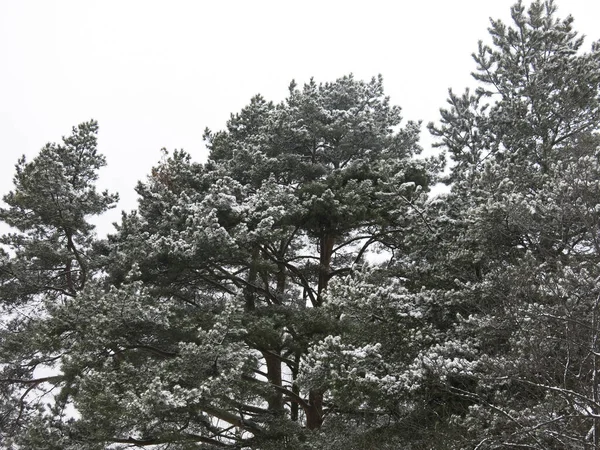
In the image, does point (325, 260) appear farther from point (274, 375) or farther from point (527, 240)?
point (527, 240)

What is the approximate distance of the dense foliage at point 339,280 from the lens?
24.3 feet

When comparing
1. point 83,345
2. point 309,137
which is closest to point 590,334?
point 83,345

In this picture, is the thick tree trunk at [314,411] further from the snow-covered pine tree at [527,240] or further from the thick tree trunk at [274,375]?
the snow-covered pine tree at [527,240]

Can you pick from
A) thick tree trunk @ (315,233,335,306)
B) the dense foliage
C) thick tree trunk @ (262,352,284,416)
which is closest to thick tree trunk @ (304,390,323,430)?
the dense foliage

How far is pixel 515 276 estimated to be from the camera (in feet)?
23.2

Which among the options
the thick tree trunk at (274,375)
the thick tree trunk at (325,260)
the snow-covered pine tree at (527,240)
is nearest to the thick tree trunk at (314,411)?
the thick tree trunk at (274,375)

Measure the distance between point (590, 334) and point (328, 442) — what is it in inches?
173

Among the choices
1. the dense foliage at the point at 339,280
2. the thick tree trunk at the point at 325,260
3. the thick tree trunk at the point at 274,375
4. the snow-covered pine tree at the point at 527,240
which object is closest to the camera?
the snow-covered pine tree at the point at 527,240

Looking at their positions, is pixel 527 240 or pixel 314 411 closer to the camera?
pixel 527 240

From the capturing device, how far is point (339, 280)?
9477mm

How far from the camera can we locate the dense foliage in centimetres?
739

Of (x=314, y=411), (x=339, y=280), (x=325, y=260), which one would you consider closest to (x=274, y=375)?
(x=314, y=411)

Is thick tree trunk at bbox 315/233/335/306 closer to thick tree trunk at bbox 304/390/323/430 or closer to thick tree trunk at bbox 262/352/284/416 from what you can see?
thick tree trunk at bbox 262/352/284/416

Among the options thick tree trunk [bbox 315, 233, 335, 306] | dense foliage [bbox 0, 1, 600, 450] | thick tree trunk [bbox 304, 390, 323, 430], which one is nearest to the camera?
dense foliage [bbox 0, 1, 600, 450]
